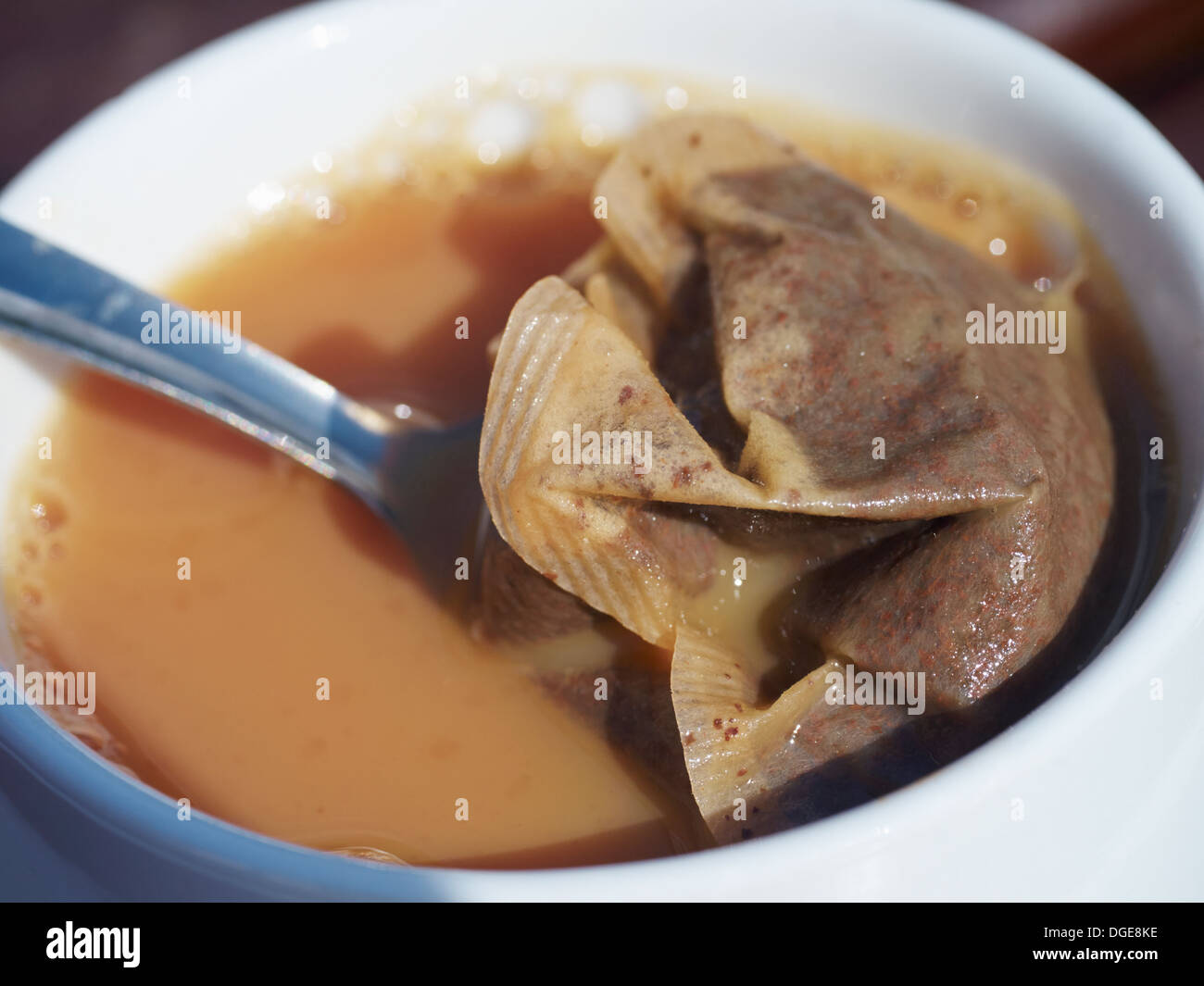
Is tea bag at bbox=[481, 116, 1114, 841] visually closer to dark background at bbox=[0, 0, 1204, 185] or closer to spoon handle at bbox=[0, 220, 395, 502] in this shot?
spoon handle at bbox=[0, 220, 395, 502]

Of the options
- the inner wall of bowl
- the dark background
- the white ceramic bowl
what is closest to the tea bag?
the white ceramic bowl

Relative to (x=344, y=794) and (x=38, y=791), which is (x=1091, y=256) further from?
(x=38, y=791)

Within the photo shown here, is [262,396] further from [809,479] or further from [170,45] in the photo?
[170,45]

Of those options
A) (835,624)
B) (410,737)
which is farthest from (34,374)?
(835,624)

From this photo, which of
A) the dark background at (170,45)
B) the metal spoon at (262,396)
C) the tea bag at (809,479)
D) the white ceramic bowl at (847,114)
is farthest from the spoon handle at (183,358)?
the dark background at (170,45)

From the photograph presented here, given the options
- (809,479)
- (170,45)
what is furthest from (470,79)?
(809,479)
